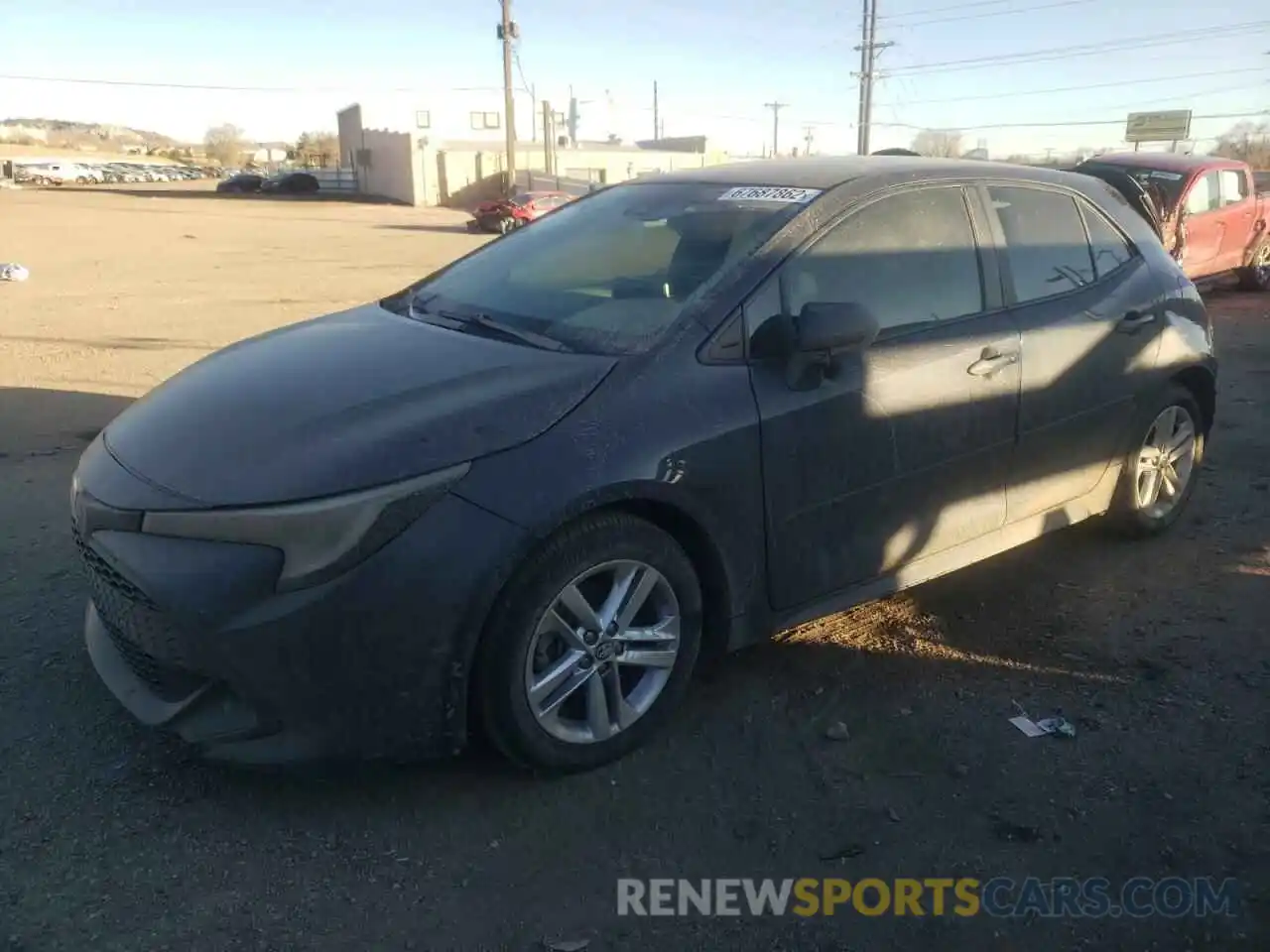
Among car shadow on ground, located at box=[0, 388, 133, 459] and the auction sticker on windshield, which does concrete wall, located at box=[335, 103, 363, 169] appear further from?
the auction sticker on windshield

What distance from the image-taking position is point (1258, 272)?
1342 centimetres

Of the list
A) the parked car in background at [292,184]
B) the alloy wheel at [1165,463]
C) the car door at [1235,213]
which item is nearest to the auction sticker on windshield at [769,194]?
the alloy wheel at [1165,463]

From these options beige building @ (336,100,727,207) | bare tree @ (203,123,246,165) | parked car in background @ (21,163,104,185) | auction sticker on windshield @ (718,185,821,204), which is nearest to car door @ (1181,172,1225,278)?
auction sticker on windshield @ (718,185,821,204)

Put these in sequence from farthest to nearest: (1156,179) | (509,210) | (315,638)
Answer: (509,210) → (1156,179) → (315,638)

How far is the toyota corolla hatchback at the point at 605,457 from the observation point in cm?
258

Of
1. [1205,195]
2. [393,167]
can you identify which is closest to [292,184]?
[393,167]

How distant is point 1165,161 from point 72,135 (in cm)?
19489

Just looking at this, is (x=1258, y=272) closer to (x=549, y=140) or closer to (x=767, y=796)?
(x=767, y=796)

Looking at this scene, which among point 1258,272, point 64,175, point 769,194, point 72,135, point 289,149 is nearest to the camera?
point 769,194

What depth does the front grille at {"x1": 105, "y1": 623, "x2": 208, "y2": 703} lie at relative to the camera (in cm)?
267

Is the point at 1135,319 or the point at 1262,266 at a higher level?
the point at 1135,319

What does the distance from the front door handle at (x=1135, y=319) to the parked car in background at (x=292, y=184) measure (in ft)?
197

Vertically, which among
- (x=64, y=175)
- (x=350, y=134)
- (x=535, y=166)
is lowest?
(x=64, y=175)

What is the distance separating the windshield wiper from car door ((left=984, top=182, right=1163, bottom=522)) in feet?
5.86
